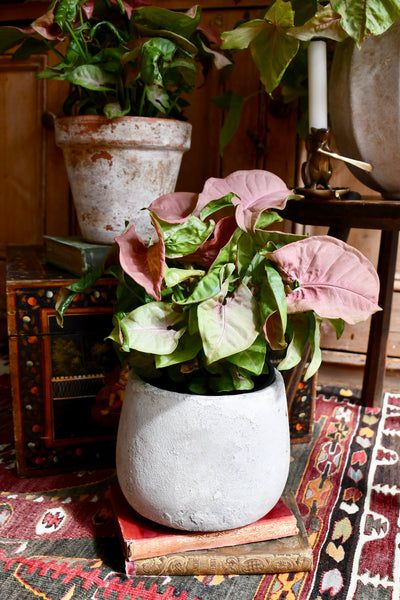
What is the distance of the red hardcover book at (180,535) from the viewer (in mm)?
848

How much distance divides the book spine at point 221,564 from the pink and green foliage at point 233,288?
261mm

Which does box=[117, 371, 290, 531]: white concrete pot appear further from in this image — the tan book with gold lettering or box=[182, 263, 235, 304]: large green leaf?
box=[182, 263, 235, 304]: large green leaf

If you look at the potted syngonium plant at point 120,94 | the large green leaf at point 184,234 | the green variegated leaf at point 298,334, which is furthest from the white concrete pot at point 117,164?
the green variegated leaf at point 298,334

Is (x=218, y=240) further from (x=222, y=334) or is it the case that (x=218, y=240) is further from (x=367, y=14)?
(x=367, y=14)

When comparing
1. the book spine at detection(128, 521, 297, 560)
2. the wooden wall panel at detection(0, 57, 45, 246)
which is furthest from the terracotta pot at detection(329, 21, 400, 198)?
the wooden wall panel at detection(0, 57, 45, 246)

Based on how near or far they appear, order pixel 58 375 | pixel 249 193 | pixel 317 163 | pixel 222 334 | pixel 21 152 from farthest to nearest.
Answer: pixel 21 152 < pixel 58 375 < pixel 317 163 < pixel 249 193 < pixel 222 334

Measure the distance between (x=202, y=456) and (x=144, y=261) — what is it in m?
0.31

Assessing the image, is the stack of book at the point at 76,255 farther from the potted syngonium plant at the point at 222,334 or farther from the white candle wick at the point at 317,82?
the white candle wick at the point at 317,82

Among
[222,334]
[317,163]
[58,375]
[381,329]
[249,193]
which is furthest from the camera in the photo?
[381,329]

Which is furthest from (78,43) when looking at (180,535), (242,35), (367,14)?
(180,535)

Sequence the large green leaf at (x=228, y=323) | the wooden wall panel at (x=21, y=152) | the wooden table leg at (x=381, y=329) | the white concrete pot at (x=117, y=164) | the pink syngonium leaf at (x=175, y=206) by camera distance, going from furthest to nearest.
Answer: the wooden wall panel at (x=21, y=152) < the wooden table leg at (x=381, y=329) < the white concrete pot at (x=117, y=164) < the pink syngonium leaf at (x=175, y=206) < the large green leaf at (x=228, y=323)

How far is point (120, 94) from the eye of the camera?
1132 mm

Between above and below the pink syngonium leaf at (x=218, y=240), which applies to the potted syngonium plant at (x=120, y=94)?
above

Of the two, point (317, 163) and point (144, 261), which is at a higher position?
point (317, 163)
